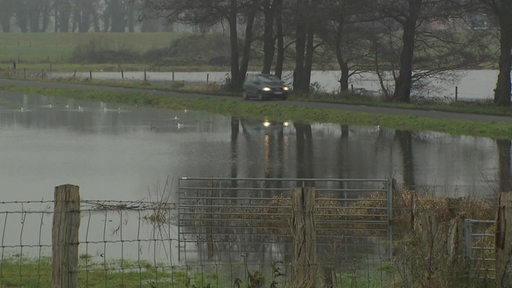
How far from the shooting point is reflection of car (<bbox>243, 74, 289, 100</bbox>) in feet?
194

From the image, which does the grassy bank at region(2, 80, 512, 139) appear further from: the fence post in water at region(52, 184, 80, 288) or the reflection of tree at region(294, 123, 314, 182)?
the fence post in water at region(52, 184, 80, 288)

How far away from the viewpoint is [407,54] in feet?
182

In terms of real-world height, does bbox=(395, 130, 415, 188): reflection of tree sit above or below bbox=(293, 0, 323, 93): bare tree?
below

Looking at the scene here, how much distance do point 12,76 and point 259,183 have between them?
70009 millimetres

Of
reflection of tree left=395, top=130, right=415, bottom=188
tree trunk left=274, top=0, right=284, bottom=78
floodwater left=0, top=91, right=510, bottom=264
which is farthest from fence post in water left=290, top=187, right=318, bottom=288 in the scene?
tree trunk left=274, top=0, right=284, bottom=78

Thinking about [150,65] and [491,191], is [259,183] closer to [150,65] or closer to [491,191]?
[491,191]

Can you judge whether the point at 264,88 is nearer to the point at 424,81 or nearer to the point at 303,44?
the point at 303,44

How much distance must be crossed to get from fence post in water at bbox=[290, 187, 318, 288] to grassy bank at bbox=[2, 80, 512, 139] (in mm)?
29450

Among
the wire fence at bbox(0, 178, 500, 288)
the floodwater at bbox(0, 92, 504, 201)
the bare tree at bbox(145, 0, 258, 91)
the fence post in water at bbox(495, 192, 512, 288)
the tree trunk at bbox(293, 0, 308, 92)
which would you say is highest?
the bare tree at bbox(145, 0, 258, 91)

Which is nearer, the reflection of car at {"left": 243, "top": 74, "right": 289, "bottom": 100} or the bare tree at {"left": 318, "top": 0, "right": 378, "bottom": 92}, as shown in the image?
the bare tree at {"left": 318, "top": 0, "right": 378, "bottom": 92}

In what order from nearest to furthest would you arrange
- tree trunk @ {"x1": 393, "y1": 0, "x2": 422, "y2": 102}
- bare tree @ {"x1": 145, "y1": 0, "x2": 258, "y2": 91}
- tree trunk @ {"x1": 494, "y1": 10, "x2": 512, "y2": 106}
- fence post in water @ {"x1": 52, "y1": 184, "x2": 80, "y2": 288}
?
fence post in water @ {"x1": 52, "y1": 184, "x2": 80, "y2": 288} < tree trunk @ {"x1": 494, "y1": 10, "x2": 512, "y2": 106} < tree trunk @ {"x1": 393, "y1": 0, "x2": 422, "y2": 102} < bare tree @ {"x1": 145, "y1": 0, "x2": 258, "y2": 91}

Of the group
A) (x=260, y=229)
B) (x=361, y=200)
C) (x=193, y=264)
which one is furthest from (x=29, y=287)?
(x=361, y=200)

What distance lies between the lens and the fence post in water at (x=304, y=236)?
443 inches

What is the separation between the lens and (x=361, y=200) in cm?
2034
